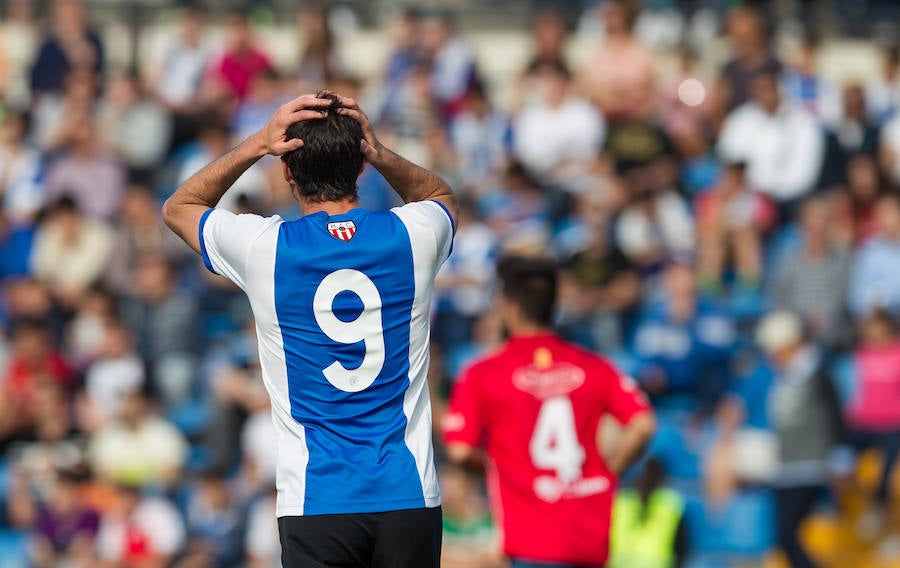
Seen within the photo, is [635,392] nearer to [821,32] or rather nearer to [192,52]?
[192,52]

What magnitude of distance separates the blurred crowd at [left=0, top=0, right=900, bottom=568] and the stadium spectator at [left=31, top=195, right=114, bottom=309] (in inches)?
0.9

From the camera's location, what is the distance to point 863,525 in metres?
11.4

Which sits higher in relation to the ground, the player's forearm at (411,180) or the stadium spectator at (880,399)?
the player's forearm at (411,180)

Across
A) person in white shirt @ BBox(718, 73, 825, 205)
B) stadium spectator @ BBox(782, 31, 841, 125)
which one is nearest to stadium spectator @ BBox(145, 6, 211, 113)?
person in white shirt @ BBox(718, 73, 825, 205)

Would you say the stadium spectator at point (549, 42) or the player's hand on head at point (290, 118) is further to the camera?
the stadium spectator at point (549, 42)

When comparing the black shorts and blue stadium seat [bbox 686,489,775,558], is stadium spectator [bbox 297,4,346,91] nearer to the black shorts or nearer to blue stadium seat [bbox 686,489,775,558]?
blue stadium seat [bbox 686,489,775,558]

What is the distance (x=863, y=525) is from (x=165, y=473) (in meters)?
5.48

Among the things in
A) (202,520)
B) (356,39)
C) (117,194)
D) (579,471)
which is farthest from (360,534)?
(356,39)

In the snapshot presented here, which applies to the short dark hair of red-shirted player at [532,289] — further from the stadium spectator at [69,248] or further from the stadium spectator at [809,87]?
the stadium spectator at [809,87]

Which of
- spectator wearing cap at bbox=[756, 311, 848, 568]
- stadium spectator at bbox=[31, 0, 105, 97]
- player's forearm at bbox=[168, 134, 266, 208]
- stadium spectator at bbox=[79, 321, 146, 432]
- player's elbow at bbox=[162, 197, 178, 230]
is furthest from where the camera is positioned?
stadium spectator at bbox=[31, 0, 105, 97]

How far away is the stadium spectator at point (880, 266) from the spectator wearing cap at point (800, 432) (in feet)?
4.23

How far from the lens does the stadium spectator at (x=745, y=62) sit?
14.5 meters

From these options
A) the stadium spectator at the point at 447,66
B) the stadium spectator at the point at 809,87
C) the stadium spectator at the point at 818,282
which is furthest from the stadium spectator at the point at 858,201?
the stadium spectator at the point at 447,66

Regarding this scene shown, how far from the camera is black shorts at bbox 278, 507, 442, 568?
4.46 meters
